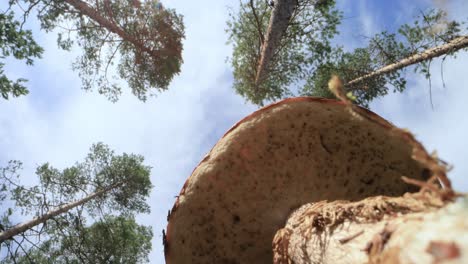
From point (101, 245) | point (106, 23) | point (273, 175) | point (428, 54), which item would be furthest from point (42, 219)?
point (428, 54)

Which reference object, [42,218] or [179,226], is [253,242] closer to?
[179,226]

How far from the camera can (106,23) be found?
35.2ft

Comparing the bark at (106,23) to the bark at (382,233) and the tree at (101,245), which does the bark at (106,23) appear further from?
the bark at (382,233)

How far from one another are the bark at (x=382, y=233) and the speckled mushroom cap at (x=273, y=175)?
710 mm

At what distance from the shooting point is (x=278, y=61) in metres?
11.9

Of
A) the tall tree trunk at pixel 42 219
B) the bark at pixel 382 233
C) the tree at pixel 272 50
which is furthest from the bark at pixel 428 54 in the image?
the tall tree trunk at pixel 42 219

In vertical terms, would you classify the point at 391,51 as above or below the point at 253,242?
above

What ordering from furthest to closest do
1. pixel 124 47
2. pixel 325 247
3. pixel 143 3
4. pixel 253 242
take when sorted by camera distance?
pixel 124 47, pixel 143 3, pixel 253 242, pixel 325 247

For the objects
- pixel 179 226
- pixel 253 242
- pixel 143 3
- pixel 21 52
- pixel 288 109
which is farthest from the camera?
pixel 143 3

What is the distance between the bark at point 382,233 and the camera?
946 mm

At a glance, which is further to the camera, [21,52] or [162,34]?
[162,34]

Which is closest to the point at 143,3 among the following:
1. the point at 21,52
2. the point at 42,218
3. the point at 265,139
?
the point at 21,52

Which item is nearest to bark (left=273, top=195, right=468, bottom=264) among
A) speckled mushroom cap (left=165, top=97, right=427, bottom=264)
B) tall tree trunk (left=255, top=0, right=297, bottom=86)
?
speckled mushroom cap (left=165, top=97, right=427, bottom=264)

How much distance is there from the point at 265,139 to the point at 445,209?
6.45 ft
